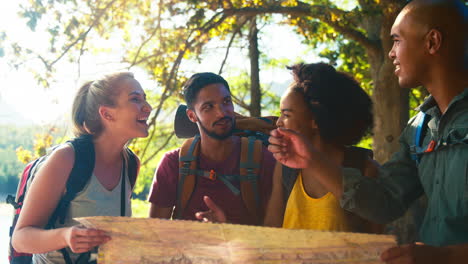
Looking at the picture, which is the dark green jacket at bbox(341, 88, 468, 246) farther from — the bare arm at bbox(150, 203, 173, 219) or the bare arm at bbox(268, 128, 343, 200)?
the bare arm at bbox(150, 203, 173, 219)

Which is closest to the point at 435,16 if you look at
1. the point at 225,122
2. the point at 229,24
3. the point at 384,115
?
the point at 225,122

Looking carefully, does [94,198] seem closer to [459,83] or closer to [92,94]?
[92,94]

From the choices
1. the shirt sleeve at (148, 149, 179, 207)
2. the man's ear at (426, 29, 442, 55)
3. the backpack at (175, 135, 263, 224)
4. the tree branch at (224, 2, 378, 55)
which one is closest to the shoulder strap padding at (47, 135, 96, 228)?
the shirt sleeve at (148, 149, 179, 207)

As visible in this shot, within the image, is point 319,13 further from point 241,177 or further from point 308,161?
point 308,161

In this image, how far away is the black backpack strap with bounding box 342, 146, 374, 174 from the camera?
2334mm

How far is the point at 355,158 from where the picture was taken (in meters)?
2.37

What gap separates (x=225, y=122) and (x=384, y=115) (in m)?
4.84

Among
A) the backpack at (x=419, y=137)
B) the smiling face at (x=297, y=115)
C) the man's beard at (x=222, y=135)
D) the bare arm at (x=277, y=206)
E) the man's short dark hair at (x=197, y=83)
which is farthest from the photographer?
the man's short dark hair at (x=197, y=83)

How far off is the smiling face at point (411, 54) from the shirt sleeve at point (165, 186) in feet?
5.64

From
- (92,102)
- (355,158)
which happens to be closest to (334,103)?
(355,158)

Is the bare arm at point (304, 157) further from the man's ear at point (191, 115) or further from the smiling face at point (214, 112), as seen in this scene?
the man's ear at point (191, 115)

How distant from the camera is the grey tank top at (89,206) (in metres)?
2.59

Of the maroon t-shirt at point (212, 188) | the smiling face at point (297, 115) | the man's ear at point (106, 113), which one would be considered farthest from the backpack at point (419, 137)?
the man's ear at point (106, 113)

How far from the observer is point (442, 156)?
5.90 feet
